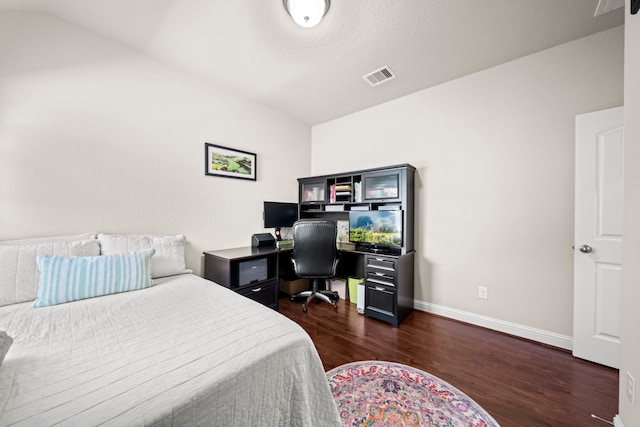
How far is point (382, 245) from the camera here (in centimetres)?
268

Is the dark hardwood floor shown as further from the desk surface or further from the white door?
the desk surface

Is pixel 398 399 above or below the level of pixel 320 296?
below

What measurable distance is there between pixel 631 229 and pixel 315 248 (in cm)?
218

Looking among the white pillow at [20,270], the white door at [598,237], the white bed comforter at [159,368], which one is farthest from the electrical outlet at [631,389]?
the white pillow at [20,270]

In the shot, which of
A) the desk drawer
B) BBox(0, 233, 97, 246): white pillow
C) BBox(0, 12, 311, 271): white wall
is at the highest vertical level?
BBox(0, 12, 311, 271): white wall

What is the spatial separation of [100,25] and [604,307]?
4.56 m

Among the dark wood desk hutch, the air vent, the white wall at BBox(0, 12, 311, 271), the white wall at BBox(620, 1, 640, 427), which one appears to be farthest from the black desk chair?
the white wall at BBox(620, 1, 640, 427)

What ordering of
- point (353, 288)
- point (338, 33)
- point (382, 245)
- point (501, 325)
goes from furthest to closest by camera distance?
point (353, 288)
point (382, 245)
point (501, 325)
point (338, 33)

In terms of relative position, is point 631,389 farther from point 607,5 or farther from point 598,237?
point 607,5

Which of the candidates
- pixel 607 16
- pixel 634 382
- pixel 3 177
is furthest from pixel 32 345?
pixel 607 16

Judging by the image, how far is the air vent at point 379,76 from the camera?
2.31 meters

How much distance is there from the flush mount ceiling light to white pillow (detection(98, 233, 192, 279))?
2.08m

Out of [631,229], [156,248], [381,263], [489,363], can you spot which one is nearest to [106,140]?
[156,248]

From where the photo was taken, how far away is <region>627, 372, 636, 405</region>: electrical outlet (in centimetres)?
103
